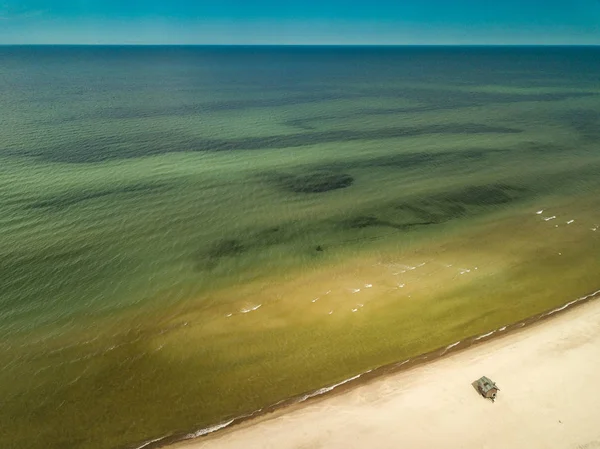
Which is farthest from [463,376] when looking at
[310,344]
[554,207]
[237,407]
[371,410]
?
[554,207]

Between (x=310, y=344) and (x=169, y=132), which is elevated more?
(x=169, y=132)

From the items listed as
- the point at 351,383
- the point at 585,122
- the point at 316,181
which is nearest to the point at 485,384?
the point at 351,383

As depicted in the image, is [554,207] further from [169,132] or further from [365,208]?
[169,132]

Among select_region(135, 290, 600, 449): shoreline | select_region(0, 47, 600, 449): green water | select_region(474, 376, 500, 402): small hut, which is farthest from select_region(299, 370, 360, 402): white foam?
select_region(474, 376, 500, 402): small hut

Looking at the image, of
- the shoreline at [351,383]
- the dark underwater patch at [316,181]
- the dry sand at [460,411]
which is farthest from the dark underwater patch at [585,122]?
the dry sand at [460,411]

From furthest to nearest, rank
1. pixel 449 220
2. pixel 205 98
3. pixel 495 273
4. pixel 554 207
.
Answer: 1. pixel 205 98
2. pixel 554 207
3. pixel 449 220
4. pixel 495 273

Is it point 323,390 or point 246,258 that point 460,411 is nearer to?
point 323,390
